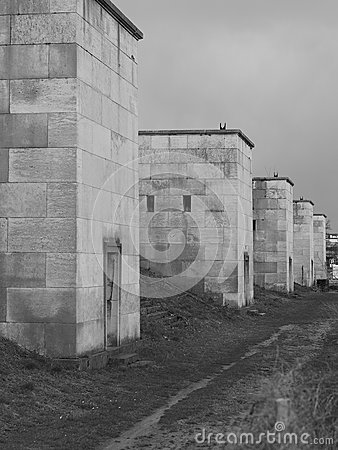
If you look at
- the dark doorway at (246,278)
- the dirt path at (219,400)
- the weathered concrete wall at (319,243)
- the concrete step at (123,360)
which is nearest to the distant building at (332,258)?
the weathered concrete wall at (319,243)

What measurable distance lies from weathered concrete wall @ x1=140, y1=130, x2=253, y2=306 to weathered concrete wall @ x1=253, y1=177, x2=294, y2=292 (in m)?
12.4

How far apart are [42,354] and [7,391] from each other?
2241 mm

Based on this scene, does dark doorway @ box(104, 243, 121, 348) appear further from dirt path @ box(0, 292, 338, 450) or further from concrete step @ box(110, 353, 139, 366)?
dirt path @ box(0, 292, 338, 450)

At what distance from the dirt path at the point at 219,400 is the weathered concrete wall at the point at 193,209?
6.07 metres

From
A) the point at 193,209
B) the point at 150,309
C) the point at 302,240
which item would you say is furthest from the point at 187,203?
the point at 302,240

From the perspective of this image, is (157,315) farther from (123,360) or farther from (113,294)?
(123,360)

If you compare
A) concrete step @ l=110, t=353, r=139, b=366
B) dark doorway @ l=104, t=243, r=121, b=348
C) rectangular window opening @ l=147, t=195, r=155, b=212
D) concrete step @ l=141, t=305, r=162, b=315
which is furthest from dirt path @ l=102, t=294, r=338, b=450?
rectangular window opening @ l=147, t=195, r=155, b=212

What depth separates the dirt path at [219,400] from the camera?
9258 millimetres

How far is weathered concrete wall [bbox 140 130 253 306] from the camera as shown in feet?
88.5

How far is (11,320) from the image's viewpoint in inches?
523

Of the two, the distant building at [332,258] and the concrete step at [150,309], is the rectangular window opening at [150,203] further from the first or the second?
the distant building at [332,258]

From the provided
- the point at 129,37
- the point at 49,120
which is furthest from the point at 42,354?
the point at 129,37

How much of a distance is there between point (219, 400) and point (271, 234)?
28.9 meters

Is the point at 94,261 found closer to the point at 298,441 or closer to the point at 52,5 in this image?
the point at 52,5
